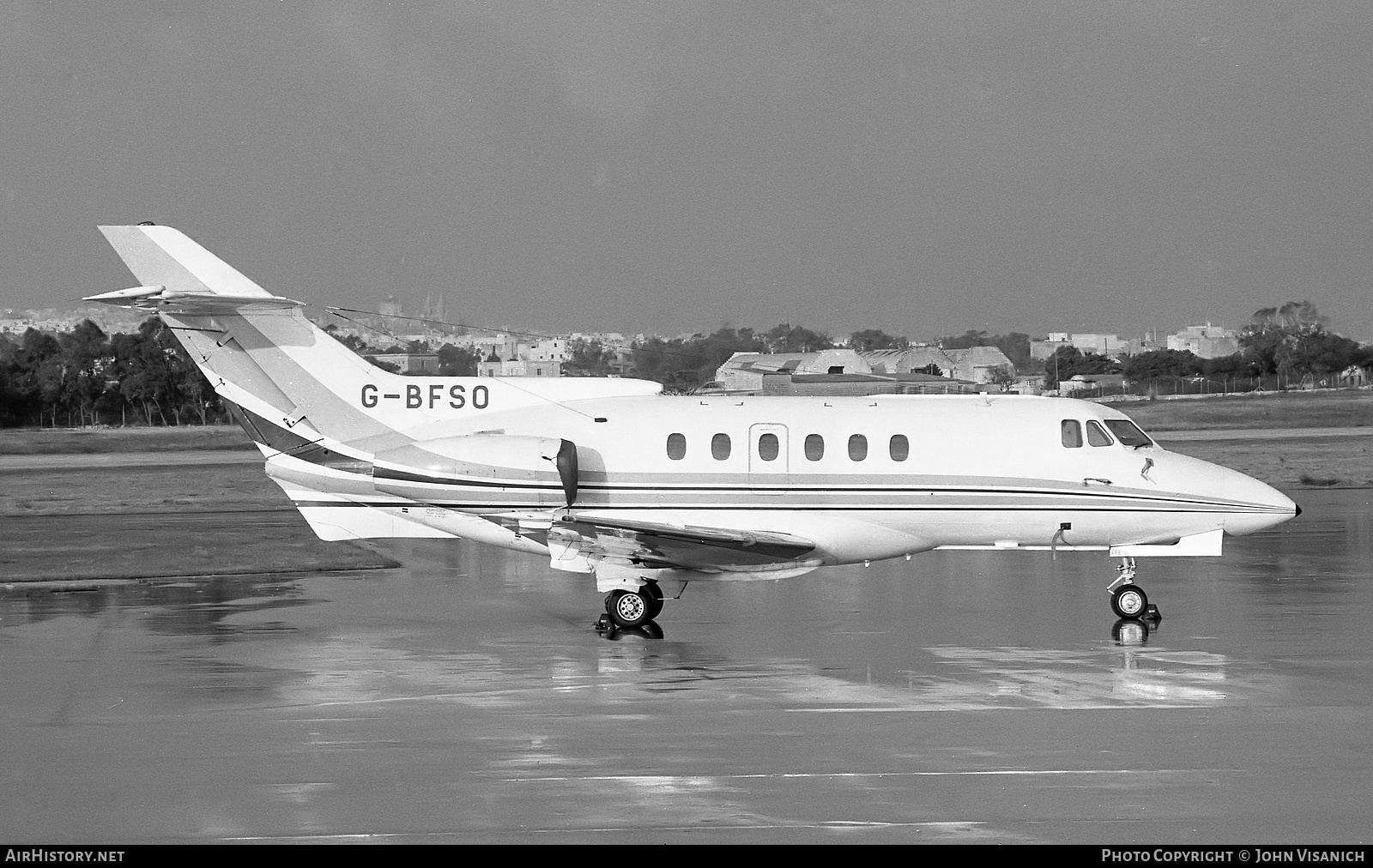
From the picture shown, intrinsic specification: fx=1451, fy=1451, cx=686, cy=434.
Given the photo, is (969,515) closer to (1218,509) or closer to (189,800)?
(1218,509)

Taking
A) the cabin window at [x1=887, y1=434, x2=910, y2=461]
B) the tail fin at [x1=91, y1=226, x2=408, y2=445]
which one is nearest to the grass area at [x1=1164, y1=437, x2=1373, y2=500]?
the cabin window at [x1=887, y1=434, x2=910, y2=461]

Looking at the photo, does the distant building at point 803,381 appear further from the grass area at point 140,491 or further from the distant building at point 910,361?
the grass area at point 140,491

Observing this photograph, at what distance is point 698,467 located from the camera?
18141mm

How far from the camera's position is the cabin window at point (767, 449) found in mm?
18094

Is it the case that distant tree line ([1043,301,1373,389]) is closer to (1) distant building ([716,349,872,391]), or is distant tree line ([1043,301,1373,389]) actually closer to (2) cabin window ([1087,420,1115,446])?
(1) distant building ([716,349,872,391])

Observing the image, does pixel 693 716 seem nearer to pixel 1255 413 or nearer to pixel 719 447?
pixel 719 447

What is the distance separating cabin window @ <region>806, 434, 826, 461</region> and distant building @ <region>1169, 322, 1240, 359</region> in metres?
95.5

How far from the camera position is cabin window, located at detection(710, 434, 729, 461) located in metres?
18.1

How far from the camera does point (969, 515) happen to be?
18141 mm

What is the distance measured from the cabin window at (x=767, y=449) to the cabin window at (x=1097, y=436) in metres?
3.98

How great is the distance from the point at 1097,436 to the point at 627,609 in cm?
639

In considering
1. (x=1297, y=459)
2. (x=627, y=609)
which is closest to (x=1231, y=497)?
(x=627, y=609)

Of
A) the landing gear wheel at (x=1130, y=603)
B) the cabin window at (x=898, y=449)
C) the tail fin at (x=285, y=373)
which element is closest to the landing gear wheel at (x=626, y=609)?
the tail fin at (x=285, y=373)

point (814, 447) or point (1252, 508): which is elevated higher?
point (814, 447)
